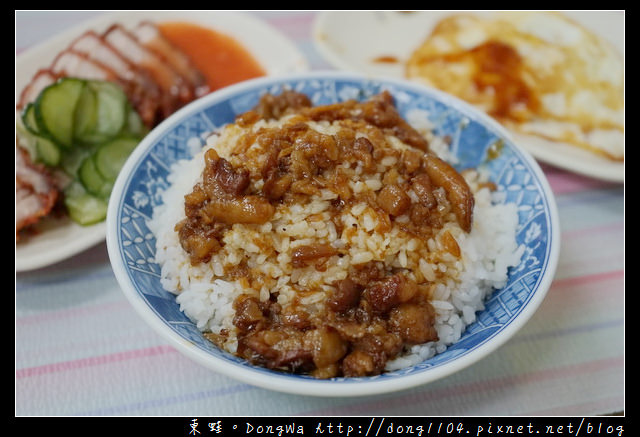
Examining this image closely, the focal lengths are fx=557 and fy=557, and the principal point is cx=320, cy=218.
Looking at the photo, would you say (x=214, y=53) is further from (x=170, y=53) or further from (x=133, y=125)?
(x=133, y=125)

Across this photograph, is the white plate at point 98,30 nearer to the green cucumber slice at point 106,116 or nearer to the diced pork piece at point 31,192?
the diced pork piece at point 31,192

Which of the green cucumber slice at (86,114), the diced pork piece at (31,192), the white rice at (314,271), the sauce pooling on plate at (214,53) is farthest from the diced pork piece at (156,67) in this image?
the white rice at (314,271)

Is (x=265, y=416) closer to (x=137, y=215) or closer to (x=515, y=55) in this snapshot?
(x=137, y=215)

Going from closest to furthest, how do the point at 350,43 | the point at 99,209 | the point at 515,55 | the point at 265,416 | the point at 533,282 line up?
the point at 533,282, the point at 265,416, the point at 99,209, the point at 515,55, the point at 350,43

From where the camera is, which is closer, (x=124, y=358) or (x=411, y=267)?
(x=411, y=267)

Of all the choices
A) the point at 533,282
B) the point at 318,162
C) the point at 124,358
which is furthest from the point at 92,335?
the point at 533,282

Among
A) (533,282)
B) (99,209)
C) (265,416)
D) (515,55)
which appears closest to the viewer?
(533,282)

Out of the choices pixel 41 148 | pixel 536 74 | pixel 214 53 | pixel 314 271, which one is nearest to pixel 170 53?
pixel 214 53
